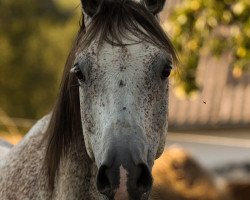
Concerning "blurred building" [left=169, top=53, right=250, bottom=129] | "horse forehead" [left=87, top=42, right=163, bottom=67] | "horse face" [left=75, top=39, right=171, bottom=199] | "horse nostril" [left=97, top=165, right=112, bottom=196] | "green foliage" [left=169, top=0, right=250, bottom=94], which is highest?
"horse forehead" [left=87, top=42, right=163, bottom=67]

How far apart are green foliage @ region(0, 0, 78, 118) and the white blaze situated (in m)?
34.2

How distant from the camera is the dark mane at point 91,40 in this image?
15.1 ft

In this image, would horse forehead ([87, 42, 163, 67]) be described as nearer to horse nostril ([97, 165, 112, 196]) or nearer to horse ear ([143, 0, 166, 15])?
horse ear ([143, 0, 166, 15])

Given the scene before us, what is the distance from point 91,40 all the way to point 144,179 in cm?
90

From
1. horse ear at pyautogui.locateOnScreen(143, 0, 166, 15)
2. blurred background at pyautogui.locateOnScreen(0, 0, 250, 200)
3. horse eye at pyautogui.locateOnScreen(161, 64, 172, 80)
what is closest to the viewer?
horse eye at pyautogui.locateOnScreen(161, 64, 172, 80)

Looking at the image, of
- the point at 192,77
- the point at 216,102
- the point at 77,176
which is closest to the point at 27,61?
the point at 216,102

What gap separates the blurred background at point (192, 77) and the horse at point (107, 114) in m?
0.35

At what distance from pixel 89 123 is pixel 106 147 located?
1.14 feet

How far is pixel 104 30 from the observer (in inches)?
181

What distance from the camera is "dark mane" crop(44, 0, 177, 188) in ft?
15.1

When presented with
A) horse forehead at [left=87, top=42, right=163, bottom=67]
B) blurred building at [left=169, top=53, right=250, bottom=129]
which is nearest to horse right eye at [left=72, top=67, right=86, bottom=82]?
horse forehead at [left=87, top=42, right=163, bottom=67]

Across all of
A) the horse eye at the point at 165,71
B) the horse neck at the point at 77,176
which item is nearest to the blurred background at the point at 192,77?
the horse eye at the point at 165,71

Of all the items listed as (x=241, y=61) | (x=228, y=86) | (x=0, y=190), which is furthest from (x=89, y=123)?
(x=228, y=86)

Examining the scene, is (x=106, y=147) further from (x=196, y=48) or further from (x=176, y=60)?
(x=196, y=48)
